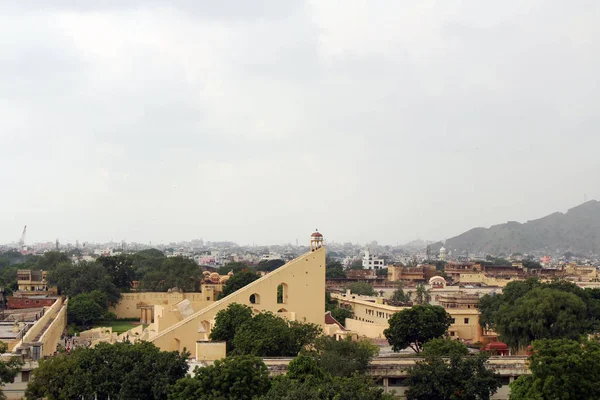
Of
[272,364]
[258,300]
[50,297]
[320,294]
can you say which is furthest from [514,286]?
[50,297]

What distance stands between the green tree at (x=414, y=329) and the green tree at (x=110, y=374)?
48.7 ft

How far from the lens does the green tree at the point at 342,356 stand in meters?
24.9

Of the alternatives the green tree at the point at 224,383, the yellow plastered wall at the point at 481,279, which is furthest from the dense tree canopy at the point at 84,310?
the yellow plastered wall at the point at 481,279

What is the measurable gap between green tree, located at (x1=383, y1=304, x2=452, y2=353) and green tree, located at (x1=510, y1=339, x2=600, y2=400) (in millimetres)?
13882

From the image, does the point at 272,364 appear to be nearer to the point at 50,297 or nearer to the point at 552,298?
the point at 552,298

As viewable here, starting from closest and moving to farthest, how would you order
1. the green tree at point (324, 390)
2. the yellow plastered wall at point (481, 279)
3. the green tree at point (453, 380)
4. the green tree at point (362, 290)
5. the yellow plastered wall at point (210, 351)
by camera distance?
the green tree at point (324, 390) → the green tree at point (453, 380) → the yellow plastered wall at point (210, 351) → the green tree at point (362, 290) → the yellow plastered wall at point (481, 279)

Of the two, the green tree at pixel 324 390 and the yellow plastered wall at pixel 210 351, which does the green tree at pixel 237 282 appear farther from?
the green tree at pixel 324 390

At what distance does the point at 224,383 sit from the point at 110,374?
4.49 meters

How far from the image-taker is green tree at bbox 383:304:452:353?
37.0 metres

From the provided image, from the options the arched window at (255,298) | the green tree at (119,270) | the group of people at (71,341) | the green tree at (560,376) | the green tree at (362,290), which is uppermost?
the green tree at (119,270)

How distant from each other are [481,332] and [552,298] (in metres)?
10.8

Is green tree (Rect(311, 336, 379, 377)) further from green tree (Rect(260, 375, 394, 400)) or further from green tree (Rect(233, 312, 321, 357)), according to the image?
green tree (Rect(260, 375, 394, 400))

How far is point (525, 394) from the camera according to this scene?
22328 mm

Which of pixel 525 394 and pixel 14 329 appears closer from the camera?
pixel 525 394
